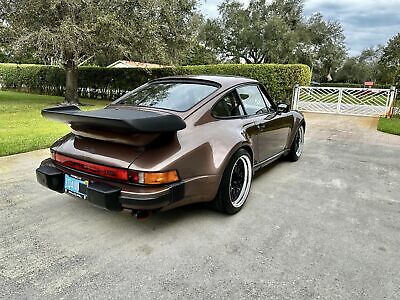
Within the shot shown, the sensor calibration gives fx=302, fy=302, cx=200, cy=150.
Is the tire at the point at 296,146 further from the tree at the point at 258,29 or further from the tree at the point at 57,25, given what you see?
the tree at the point at 258,29

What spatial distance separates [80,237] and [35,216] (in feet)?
2.22

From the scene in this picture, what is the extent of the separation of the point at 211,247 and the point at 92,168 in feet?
3.77

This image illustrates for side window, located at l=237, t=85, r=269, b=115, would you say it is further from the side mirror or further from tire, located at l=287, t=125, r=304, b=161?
tire, located at l=287, t=125, r=304, b=161

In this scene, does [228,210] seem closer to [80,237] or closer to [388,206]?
[80,237]

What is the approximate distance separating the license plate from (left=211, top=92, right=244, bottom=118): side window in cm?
133

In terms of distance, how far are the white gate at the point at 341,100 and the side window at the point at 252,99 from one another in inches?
389

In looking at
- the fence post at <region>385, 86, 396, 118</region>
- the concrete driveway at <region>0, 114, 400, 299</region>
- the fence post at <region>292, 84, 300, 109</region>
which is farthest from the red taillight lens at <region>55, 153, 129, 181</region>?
the fence post at <region>385, 86, 396, 118</region>

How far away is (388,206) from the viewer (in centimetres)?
335

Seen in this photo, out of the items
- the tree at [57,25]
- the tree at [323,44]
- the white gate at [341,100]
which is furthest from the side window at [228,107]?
the tree at [323,44]

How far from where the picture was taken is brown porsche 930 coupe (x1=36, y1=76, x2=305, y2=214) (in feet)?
7.39

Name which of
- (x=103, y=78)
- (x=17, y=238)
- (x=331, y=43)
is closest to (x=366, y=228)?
(x=17, y=238)

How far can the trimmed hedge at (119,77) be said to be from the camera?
506 inches

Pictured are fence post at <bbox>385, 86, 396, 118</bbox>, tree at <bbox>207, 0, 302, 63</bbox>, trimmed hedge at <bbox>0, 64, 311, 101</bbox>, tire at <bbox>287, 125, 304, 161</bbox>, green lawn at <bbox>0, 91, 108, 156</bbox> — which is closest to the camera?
tire at <bbox>287, 125, 304, 161</bbox>

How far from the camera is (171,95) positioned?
3131 millimetres
